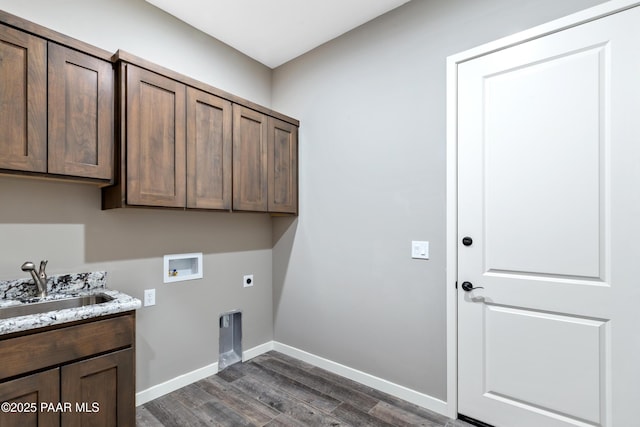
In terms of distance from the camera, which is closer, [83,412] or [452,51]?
[83,412]

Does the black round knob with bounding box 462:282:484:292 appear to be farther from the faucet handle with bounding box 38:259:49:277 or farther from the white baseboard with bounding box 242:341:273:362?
the faucet handle with bounding box 38:259:49:277

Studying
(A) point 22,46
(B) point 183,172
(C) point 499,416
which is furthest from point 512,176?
(A) point 22,46

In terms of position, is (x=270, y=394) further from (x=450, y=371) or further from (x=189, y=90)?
(x=189, y=90)

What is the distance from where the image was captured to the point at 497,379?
1.90 metres

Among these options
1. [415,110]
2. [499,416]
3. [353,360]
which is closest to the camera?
[499,416]

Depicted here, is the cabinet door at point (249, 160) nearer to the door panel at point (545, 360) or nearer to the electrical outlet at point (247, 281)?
the electrical outlet at point (247, 281)

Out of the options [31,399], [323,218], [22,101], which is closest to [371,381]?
[323,218]

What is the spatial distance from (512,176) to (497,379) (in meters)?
1.22

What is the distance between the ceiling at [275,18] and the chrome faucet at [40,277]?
1934mm

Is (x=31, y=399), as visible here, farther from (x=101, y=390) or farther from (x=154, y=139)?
(x=154, y=139)

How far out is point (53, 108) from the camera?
5.42ft

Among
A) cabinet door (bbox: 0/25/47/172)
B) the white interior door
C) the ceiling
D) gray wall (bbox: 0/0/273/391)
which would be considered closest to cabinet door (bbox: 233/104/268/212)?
gray wall (bbox: 0/0/273/391)

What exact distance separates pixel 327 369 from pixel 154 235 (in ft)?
5.86

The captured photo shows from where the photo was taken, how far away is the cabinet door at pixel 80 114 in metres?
1.66
